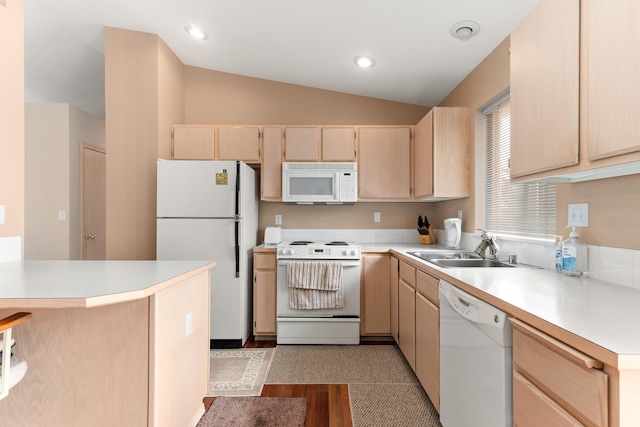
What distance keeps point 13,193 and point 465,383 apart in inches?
106

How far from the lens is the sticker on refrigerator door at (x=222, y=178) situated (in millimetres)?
2832

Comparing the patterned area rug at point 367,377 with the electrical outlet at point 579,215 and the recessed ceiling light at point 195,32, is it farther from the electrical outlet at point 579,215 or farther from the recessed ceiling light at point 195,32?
the recessed ceiling light at point 195,32

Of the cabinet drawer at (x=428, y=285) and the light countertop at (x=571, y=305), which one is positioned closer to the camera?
the light countertop at (x=571, y=305)

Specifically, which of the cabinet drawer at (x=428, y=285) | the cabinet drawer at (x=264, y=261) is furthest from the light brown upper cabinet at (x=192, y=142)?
the cabinet drawer at (x=428, y=285)

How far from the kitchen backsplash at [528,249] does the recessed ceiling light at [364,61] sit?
171 cm

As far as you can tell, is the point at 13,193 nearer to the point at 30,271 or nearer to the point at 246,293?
the point at 30,271

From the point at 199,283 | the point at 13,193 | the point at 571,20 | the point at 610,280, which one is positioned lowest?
the point at 199,283

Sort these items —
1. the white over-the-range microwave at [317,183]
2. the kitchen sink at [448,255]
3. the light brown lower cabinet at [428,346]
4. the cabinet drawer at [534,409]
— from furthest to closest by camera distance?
the white over-the-range microwave at [317,183]
the kitchen sink at [448,255]
the light brown lower cabinet at [428,346]
the cabinet drawer at [534,409]

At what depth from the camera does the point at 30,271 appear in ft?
4.94

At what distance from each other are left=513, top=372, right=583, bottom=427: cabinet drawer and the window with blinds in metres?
1.14

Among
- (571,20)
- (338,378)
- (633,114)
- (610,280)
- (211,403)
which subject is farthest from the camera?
(338,378)

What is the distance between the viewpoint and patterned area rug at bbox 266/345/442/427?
6.19ft

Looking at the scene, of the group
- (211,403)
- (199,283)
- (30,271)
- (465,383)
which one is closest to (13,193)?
(30,271)

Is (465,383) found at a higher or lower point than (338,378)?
higher
